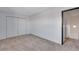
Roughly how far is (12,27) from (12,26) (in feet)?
0.25

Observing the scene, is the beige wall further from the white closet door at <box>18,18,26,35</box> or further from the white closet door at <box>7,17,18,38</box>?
the white closet door at <box>7,17,18,38</box>

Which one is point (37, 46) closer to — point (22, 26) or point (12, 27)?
point (12, 27)

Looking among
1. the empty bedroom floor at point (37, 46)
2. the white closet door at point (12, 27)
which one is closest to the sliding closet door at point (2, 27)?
the white closet door at point (12, 27)

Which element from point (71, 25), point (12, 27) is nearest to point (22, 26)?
point (12, 27)

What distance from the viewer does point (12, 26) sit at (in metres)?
4.90

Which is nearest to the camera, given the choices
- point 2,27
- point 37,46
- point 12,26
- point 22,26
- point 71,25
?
point 37,46

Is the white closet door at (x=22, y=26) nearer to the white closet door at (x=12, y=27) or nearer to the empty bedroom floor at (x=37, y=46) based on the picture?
the white closet door at (x=12, y=27)

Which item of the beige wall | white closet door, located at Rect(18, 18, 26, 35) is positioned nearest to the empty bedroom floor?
the beige wall

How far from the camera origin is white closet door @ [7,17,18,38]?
183 inches
